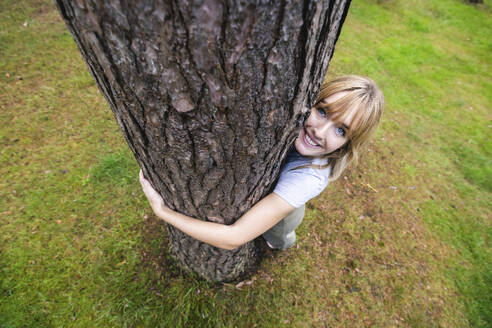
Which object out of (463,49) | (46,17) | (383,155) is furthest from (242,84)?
(463,49)

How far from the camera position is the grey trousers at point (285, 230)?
2.21 metres

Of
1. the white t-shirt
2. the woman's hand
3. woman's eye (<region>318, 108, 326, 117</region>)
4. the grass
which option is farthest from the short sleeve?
the grass

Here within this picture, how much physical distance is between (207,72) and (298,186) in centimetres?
90

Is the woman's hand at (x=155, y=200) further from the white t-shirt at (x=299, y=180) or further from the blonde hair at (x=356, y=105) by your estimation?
the blonde hair at (x=356, y=105)

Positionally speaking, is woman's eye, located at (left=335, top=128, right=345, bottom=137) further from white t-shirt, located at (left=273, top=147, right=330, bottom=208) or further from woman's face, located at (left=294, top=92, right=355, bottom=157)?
white t-shirt, located at (left=273, top=147, right=330, bottom=208)

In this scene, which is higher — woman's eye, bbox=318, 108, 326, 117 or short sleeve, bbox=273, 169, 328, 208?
woman's eye, bbox=318, 108, 326, 117

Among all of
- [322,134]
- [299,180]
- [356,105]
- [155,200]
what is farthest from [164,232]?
[356,105]

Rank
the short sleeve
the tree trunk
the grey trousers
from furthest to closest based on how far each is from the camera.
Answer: the grey trousers → the short sleeve → the tree trunk

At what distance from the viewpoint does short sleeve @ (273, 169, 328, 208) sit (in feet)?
4.43

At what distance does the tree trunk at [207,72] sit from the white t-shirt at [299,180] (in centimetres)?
26

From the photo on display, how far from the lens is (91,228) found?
2.63 m

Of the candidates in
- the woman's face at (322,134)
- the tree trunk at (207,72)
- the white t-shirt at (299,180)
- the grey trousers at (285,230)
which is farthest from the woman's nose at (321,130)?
the grey trousers at (285,230)

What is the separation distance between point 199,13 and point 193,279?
7.83 feet

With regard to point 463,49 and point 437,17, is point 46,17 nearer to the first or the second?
point 463,49
